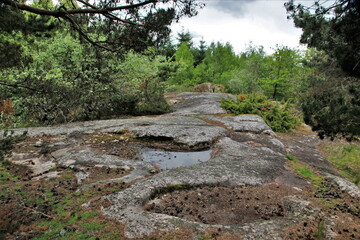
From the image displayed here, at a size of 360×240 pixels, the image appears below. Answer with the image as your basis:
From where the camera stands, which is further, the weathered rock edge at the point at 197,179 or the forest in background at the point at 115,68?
the forest in background at the point at 115,68

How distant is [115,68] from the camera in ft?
37.8

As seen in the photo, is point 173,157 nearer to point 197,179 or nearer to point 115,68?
point 197,179

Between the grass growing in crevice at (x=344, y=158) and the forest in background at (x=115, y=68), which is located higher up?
the forest in background at (x=115, y=68)

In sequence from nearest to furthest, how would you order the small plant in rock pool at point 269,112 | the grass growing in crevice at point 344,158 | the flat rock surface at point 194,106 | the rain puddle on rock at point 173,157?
the rain puddle on rock at point 173,157, the grass growing in crevice at point 344,158, the small plant in rock pool at point 269,112, the flat rock surface at point 194,106

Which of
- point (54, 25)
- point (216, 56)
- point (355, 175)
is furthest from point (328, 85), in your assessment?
point (216, 56)

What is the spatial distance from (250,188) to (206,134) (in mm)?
3299

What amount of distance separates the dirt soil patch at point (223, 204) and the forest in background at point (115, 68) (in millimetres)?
1512

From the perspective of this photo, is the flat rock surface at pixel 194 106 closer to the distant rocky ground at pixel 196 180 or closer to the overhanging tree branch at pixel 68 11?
the distant rocky ground at pixel 196 180

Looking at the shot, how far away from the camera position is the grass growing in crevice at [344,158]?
7184 mm

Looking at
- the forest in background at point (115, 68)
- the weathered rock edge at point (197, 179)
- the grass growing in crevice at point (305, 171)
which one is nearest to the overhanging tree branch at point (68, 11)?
the forest in background at point (115, 68)

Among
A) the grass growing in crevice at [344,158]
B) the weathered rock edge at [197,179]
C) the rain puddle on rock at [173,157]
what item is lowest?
the grass growing in crevice at [344,158]

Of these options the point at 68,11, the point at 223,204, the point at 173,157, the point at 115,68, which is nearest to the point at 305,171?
the point at 223,204

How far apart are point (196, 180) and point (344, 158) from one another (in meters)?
6.73

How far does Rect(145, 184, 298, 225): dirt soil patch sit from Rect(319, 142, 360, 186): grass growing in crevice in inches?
150
